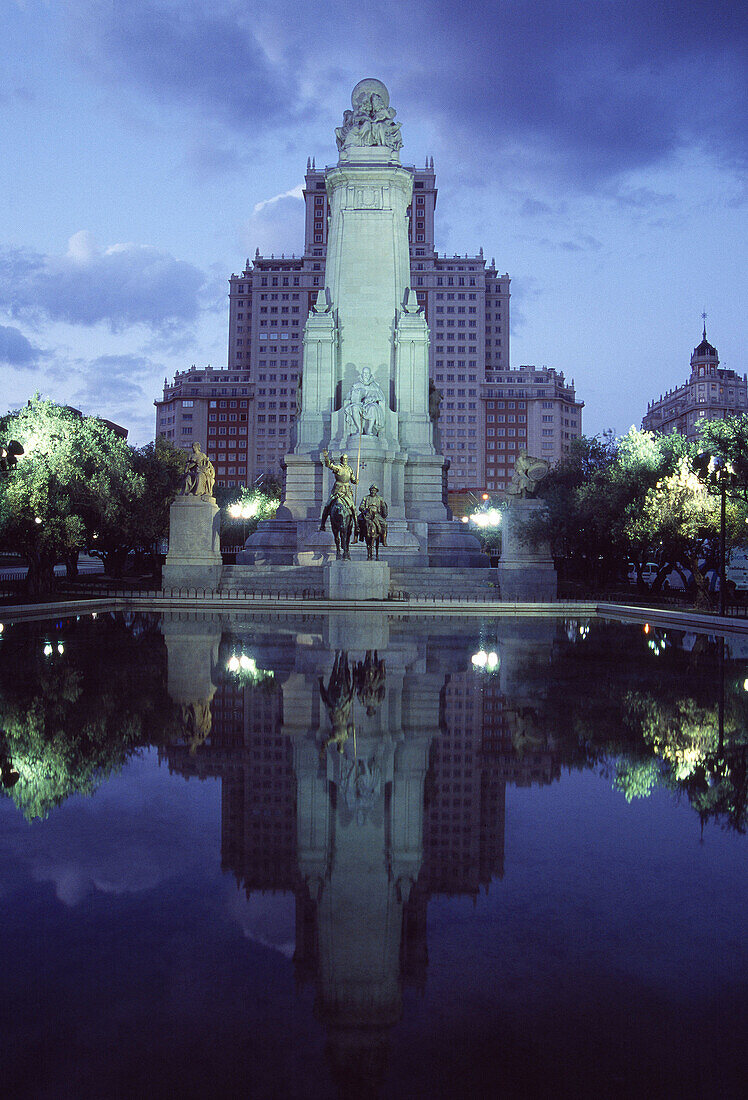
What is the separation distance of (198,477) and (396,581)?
32.1 ft

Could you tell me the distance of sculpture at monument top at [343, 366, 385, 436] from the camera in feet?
140

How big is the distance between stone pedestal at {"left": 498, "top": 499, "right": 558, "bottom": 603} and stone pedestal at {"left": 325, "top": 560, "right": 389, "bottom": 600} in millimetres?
6448

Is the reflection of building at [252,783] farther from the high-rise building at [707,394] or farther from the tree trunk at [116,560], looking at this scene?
the high-rise building at [707,394]

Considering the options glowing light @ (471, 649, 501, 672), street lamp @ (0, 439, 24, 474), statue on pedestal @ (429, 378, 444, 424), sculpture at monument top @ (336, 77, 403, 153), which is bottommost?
glowing light @ (471, 649, 501, 672)

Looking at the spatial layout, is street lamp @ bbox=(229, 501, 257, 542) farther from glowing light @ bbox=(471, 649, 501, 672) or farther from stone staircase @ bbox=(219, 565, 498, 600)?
glowing light @ bbox=(471, 649, 501, 672)

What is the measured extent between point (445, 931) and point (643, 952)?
0.83m

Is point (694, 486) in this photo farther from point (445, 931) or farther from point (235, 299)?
point (235, 299)

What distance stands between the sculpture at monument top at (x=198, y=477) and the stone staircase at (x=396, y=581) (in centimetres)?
373

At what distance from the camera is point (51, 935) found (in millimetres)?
3604

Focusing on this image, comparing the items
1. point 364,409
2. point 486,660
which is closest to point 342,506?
point 364,409

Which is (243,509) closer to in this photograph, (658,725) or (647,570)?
(647,570)

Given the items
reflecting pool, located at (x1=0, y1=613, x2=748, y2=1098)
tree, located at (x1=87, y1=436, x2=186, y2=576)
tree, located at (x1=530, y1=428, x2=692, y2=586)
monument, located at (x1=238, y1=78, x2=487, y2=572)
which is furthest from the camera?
tree, located at (x1=87, y1=436, x2=186, y2=576)

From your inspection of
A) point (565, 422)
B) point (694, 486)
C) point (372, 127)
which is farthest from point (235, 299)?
point (694, 486)

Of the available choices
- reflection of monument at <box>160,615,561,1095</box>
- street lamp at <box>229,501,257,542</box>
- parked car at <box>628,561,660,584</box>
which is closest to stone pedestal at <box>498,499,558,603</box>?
parked car at <box>628,561,660,584</box>
